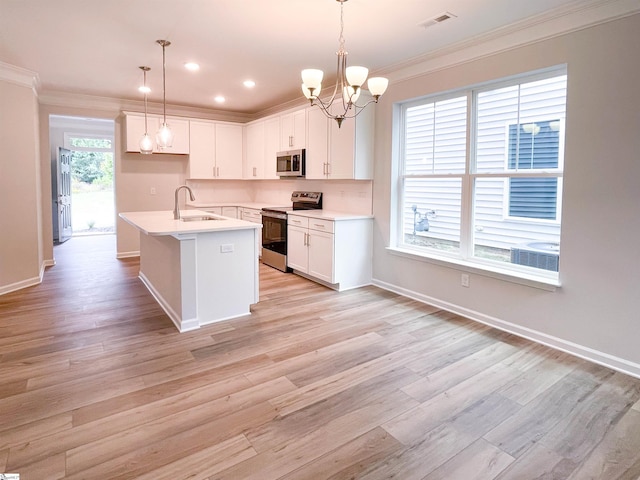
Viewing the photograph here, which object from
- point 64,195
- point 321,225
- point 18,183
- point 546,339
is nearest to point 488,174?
point 546,339

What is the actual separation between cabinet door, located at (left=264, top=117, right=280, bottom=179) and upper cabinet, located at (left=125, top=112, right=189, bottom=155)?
51.2 inches

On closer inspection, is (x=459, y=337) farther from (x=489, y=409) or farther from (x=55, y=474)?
(x=55, y=474)

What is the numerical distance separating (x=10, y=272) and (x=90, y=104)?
274 cm

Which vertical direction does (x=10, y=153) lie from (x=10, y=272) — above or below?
above

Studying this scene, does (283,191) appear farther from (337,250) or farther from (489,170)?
(489,170)

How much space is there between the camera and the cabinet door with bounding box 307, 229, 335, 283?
454 cm

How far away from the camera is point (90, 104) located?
590 centimetres

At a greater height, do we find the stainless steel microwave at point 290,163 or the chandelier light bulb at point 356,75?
the chandelier light bulb at point 356,75

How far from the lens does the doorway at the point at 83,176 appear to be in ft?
27.0

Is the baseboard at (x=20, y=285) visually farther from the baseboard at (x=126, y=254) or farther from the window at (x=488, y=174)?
the window at (x=488, y=174)

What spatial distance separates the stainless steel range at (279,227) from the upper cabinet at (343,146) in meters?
0.69

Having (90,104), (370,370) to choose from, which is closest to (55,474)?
(370,370)

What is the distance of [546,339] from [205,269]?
112 inches

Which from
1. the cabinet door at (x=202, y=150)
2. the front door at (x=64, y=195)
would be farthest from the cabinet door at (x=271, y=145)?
the front door at (x=64, y=195)
